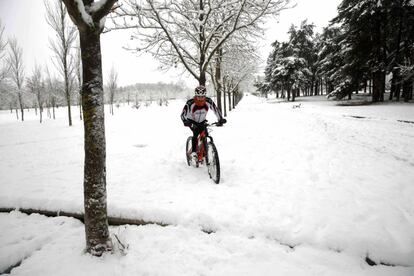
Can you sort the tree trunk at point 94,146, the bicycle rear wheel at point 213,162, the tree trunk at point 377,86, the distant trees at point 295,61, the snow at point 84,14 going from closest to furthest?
1. the snow at point 84,14
2. the tree trunk at point 94,146
3. the bicycle rear wheel at point 213,162
4. the tree trunk at point 377,86
5. the distant trees at point 295,61

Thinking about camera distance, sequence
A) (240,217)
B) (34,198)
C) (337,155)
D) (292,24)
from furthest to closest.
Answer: (292,24) → (337,155) → (34,198) → (240,217)

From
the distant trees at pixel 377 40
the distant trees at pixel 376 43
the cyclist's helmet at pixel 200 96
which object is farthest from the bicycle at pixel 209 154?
the distant trees at pixel 377 40

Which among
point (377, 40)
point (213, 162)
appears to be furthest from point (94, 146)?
point (377, 40)

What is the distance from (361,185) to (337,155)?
Result: 2.27 m

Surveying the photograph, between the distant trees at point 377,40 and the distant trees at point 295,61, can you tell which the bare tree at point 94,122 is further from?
the distant trees at point 295,61

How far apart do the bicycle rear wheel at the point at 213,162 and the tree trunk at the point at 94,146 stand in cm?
247

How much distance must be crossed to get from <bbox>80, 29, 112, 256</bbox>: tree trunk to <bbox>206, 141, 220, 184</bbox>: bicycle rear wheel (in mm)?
2468

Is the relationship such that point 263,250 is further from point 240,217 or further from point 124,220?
point 124,220

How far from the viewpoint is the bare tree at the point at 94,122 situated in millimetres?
2398

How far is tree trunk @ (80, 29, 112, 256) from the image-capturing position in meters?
2.52

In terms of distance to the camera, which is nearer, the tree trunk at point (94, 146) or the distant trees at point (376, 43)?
the tree trunk at point (94, 146)

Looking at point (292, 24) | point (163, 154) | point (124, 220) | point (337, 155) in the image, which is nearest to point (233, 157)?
point (163, 154)

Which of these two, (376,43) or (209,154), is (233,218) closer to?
(209,154)

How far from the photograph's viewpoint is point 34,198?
417cm
